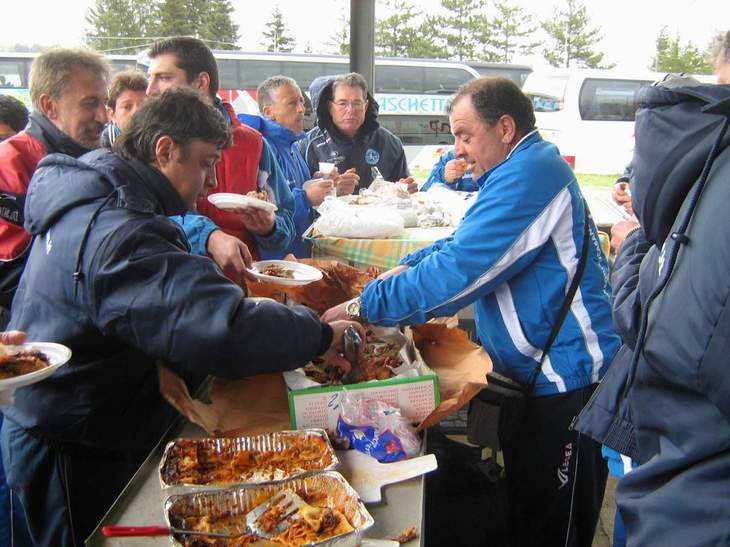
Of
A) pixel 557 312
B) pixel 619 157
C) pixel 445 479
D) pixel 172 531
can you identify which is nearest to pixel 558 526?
pixel 445 479

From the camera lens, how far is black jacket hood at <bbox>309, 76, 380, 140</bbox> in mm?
4590

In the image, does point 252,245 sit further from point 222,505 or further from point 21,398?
point 222,505

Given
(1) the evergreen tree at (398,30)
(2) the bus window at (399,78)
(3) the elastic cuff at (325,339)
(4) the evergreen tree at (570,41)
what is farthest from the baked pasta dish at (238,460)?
(4) the evergreen tree at (570,41)

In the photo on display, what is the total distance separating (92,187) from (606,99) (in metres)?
13.2

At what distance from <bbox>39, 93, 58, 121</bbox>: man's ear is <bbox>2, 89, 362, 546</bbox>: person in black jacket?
0.80 meters

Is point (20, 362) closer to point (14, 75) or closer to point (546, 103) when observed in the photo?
point (546, 103)

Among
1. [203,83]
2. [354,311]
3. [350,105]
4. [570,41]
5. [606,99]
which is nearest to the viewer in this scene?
[354,311]

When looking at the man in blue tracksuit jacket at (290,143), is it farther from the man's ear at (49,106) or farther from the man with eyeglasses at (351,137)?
the man's ear at (49,106)

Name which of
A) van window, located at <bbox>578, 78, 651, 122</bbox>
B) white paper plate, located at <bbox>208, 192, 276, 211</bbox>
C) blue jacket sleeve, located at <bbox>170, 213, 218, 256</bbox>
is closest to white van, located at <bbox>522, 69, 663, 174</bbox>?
van window, located at <bbox>578, 78, 651, 122</bbox>

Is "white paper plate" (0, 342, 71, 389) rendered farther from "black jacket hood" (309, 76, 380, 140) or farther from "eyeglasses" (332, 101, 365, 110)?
"black jacket hood" (309, 76, 380, 140)

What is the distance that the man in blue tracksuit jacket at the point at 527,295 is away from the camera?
1816mm

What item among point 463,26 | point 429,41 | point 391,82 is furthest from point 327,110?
point 463,26

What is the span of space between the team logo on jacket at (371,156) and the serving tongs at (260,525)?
374 centimetres

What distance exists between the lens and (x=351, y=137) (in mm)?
4656
